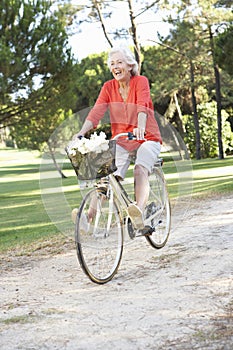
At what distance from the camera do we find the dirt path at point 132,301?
351cm

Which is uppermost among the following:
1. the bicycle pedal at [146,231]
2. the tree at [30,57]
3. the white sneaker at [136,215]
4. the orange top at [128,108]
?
the tree at [30,57]

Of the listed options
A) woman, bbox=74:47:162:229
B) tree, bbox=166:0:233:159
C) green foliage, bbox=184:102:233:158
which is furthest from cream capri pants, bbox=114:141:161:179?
green foliage, bbox=184:102:233:158

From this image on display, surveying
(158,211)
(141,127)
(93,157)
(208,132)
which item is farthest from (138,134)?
(208,132)

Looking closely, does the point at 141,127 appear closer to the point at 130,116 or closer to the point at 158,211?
the point at 130,116

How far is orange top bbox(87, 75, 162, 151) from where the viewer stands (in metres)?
5.25

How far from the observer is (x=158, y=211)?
237 inches

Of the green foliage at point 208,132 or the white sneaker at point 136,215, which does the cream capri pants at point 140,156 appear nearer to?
the white sneaker at point 136,215

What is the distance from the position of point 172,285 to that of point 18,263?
7.59 ft

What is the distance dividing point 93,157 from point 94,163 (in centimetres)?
5

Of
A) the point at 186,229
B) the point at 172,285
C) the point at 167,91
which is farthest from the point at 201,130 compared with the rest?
the point at 172,285

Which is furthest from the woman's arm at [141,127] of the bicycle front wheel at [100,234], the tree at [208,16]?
the tree at [208,16]

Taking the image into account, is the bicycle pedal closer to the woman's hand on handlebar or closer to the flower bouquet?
the flower bouquet

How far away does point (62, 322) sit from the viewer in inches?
154

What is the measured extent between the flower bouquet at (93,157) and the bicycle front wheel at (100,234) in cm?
17
